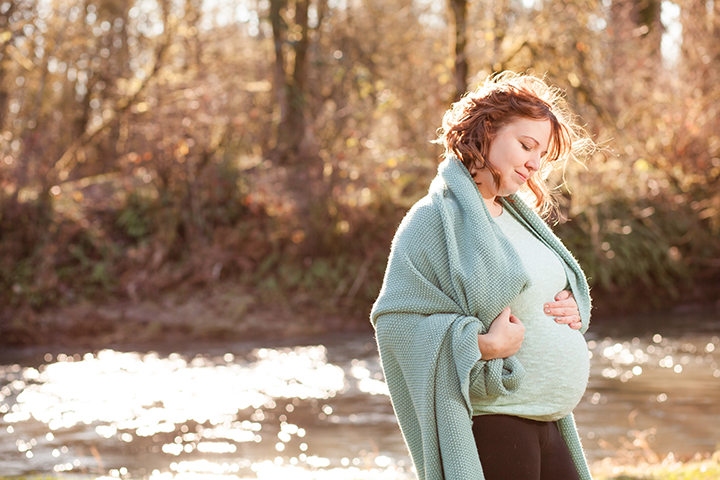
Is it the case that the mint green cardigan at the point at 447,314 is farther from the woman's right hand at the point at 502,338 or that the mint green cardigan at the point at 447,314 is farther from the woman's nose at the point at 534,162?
the woman's nose at the point at 534,162


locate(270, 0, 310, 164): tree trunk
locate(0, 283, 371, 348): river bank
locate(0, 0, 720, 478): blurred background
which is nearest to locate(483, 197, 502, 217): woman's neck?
locate(0, 0, 720, 478): blurred background

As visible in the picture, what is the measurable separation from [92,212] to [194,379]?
5850 mm

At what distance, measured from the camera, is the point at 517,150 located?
7.10 feet

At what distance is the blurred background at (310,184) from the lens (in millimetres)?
10914

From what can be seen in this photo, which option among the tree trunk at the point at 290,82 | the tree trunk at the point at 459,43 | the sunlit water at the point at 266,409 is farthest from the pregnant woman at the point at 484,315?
the tree trunk at the point at 290,82

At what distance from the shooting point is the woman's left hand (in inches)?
88.2

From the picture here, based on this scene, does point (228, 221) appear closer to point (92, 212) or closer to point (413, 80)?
point (92, 212)

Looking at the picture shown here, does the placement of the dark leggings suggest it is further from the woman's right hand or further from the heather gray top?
the woman's right hand

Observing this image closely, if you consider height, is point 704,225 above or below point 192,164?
below

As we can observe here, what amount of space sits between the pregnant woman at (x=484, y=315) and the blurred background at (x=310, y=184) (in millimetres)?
7410

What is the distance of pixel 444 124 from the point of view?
2.33 meters

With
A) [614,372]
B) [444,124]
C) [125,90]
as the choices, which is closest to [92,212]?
[125,90]

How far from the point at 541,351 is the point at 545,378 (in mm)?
79

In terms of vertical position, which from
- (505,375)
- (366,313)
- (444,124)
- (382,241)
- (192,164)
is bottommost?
(366,313)
